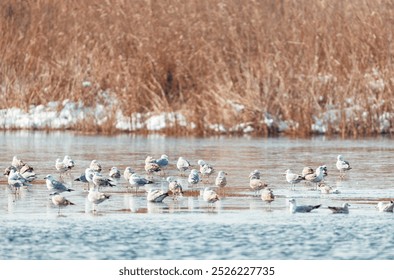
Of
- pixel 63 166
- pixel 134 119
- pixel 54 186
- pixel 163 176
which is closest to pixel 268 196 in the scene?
pixel 54 186

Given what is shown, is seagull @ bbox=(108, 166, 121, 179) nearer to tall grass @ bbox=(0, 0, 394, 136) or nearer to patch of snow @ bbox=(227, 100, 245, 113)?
tall grass @ bbox=(0, 0, 394, 136)

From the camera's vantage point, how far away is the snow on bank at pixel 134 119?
78.9 feet

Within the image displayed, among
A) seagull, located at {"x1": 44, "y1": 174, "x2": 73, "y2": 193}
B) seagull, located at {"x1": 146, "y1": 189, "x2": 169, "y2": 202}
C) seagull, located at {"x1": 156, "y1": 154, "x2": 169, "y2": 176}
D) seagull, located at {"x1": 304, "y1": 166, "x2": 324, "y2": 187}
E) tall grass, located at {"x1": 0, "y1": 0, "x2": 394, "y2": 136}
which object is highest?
tall grass, located at {"x1": 0, "y1": 0, "x2": 394, "y2": 136}

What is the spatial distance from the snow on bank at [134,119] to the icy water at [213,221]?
526 cm

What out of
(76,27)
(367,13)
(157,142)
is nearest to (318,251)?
(157,142)

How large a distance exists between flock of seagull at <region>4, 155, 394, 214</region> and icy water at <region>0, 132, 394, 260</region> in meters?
0.12

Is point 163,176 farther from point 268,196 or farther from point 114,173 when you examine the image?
point 268,196

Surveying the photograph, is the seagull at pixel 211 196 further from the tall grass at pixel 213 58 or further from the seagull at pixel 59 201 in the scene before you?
the tall grass at pixel 213 58

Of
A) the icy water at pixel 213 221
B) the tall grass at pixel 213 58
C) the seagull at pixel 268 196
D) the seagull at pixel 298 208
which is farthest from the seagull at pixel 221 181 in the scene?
the tall grass at pixel 213 58

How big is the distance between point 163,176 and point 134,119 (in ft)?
28.8

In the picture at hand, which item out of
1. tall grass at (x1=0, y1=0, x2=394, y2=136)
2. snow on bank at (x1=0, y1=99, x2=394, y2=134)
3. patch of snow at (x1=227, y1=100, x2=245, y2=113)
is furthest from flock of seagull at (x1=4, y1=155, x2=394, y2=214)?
snow on bank at (x1=0, y1=99, x2=394, y2=134)

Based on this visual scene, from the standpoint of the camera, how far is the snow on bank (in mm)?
24047

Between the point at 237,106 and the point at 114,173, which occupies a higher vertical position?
the point at 237,106

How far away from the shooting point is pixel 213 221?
12.0 m
